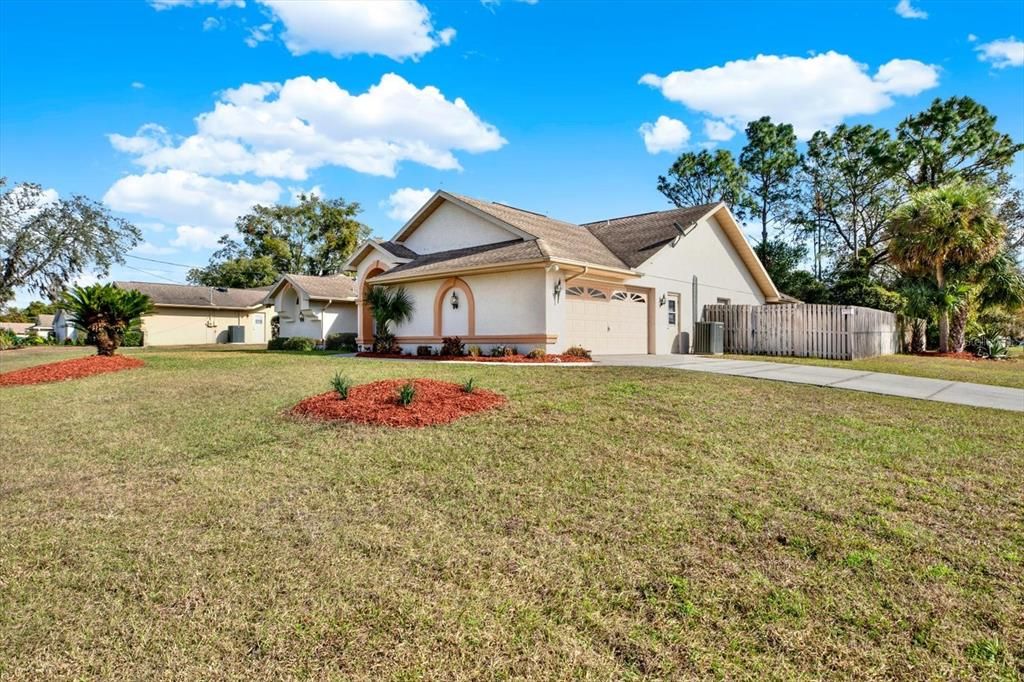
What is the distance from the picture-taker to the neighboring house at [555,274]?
1644 centimetres

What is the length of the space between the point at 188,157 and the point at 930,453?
3146 cm

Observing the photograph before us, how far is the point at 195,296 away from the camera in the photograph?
40.1 m

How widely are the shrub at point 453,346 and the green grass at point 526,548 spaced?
32.6 feet

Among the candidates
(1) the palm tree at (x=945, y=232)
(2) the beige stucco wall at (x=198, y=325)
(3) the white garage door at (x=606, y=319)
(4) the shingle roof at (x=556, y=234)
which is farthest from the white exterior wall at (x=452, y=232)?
(2) the beige stucco wall at (x=198, y=325)

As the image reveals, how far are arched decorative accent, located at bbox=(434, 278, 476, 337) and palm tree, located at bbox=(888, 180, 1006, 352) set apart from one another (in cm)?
1903

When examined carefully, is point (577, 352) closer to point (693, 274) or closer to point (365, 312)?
point (693, 274)

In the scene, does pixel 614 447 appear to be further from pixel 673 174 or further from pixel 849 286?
pixel 673 174

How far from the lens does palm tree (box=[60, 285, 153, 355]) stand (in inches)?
594

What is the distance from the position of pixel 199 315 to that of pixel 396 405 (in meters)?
39.0

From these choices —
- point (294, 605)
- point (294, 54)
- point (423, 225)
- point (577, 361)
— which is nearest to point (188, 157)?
point (423, 225)

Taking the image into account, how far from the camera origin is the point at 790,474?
17.6ft

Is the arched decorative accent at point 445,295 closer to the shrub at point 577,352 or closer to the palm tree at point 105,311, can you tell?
the shrub at point 577,352

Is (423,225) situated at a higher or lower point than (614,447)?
higher

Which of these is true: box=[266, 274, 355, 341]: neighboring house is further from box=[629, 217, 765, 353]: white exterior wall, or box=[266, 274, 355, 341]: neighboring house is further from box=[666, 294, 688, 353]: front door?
box=[666, 294, 688, 353]: front door
